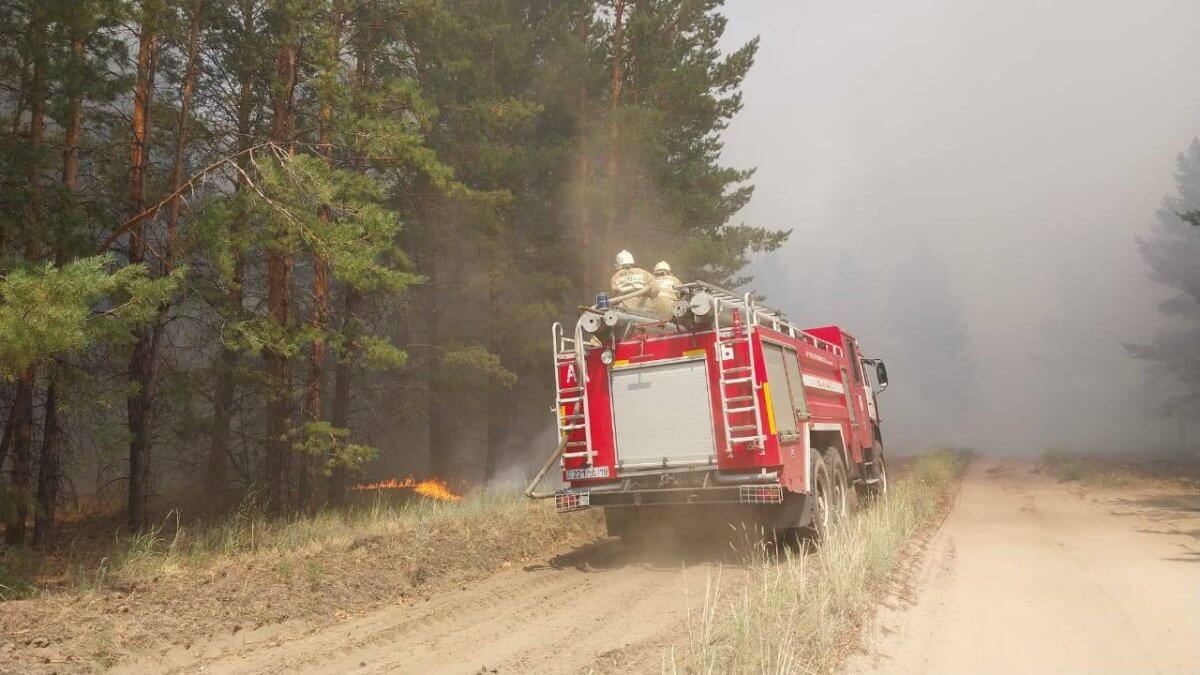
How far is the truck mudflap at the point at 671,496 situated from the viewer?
7.33 m

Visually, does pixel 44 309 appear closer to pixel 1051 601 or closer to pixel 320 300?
pixel 320 300

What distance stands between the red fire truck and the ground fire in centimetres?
1

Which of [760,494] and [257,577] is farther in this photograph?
[760,494]

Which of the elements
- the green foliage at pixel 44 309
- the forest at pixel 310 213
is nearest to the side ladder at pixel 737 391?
the forest at pixel 310 213

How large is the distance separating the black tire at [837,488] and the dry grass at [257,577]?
11.9 ft

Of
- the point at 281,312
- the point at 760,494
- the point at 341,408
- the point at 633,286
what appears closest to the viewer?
Result: the point at 760,494

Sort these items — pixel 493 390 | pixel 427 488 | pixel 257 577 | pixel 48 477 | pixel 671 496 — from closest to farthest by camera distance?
pixel 257 577
pixel 671 496
pixel 48 477
pixel 427 488
pixel 493 390

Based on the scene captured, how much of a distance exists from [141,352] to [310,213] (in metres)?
4.02

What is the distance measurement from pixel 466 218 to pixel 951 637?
15.1m

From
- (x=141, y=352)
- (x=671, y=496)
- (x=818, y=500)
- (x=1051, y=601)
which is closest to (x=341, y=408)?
(x=141, y=352)

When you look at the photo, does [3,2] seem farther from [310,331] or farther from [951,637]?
[951,637]

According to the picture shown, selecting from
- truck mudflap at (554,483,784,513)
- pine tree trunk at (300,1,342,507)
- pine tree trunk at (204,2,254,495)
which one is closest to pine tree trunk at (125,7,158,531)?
pine tree trunk at (204,2,254,495)

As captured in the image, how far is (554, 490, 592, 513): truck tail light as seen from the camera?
8.14m

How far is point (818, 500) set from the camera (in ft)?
28.3
